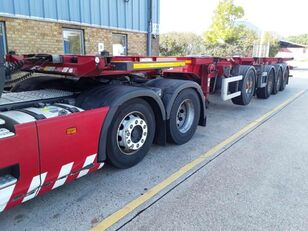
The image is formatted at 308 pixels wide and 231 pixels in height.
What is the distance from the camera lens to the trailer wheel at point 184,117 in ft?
15.2

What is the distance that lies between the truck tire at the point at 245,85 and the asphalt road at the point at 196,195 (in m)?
2.75

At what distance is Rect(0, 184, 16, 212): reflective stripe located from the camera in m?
2.45

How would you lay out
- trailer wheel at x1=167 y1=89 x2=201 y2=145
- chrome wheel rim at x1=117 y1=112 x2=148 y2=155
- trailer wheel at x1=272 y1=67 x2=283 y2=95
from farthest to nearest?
trailer wheel at x1=272 y1=67 x2=283 y2=95
trailer wheel at x1=167 y1=89 x2=201 y2=145
chrome wheel rim at x1=117 y1=112 x2=148 y2=155

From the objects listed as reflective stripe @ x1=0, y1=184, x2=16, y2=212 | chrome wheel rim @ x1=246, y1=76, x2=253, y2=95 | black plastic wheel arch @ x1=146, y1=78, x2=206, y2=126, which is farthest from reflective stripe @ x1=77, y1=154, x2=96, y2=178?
chrome wheel rim @ x1=246, y1=76, x2=253, y2=95

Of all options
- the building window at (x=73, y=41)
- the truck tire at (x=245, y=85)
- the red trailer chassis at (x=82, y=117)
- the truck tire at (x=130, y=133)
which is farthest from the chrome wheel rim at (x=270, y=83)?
the truck tire at (x=130, y=133)

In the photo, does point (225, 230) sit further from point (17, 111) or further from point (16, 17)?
point (16, 17)

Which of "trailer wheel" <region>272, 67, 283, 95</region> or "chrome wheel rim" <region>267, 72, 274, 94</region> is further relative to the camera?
"trailer wheel" <region>272, 67, 283, 95</region>

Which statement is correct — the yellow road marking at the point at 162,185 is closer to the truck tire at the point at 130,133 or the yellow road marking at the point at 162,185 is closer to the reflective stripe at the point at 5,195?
the truck tire at the point at 130,133

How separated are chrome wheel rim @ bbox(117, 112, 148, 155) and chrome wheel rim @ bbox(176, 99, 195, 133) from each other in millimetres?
1123

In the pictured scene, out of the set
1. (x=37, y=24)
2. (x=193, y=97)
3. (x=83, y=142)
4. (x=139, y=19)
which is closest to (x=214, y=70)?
(x=193, y=97)

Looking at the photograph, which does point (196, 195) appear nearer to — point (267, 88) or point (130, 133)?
point (130, 133)

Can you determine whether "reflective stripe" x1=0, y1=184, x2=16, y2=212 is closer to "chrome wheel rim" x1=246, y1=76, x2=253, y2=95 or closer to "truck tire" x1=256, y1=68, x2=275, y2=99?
"chrome wheel rim" x1=246, y1=76, x2=253, y2=95

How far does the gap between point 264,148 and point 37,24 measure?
684 centimetres

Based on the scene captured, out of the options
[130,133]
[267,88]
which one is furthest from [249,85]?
[130,133]
